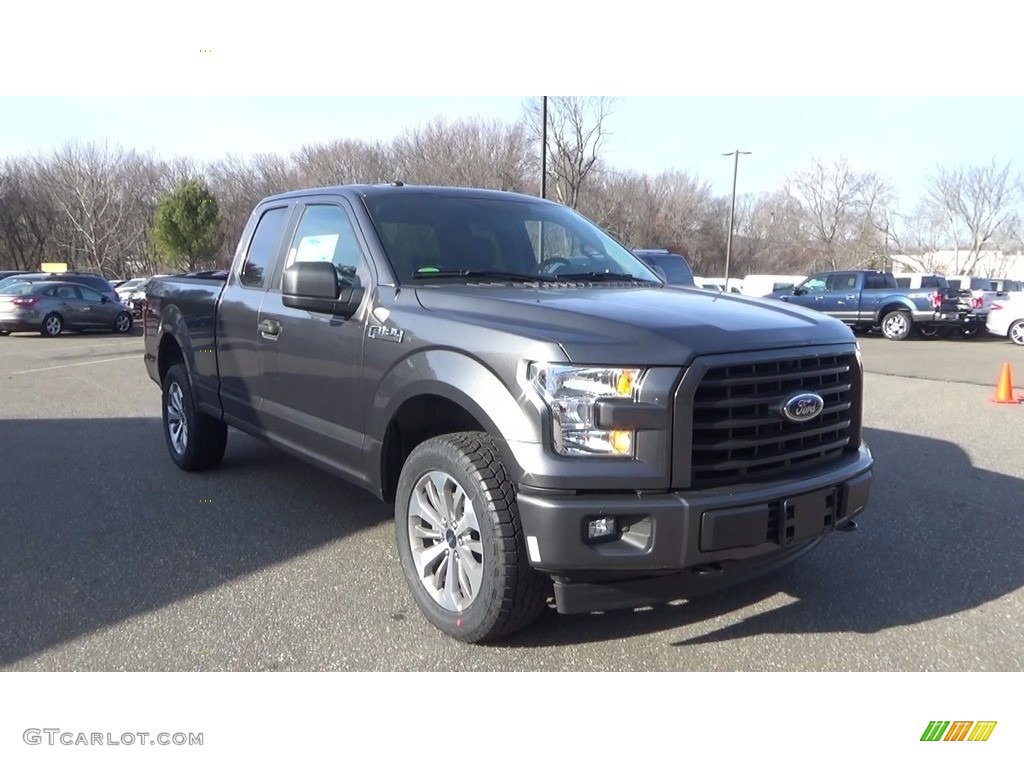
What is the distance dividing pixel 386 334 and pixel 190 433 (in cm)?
283

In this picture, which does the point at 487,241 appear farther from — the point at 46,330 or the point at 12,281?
the point at 12,281

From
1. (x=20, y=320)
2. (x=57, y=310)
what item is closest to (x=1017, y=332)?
(x=57, y=310)

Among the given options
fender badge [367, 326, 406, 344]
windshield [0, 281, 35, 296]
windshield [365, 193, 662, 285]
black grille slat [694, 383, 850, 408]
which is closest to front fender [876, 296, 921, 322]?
windshield [365, 193, 662, 285]

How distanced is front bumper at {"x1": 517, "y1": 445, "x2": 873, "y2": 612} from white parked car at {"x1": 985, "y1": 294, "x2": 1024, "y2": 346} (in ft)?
62.2

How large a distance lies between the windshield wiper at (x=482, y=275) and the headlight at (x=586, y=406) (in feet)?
4.03

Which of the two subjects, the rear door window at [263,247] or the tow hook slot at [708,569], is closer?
the tow hook slot at [708,569]

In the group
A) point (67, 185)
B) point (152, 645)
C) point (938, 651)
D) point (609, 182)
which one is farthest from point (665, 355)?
point (67, 185)

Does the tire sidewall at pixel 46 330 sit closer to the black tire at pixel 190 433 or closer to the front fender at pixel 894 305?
the black tire at pixel 190 433

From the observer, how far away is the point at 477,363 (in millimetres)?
3145

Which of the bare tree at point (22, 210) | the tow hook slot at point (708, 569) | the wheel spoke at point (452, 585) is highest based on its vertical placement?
the bare tree at point (22, 210)

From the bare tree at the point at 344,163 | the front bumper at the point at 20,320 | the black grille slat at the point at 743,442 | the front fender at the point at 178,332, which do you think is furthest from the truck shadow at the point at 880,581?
the bare tree at the point at 344,163

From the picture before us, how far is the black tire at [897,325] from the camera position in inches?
803

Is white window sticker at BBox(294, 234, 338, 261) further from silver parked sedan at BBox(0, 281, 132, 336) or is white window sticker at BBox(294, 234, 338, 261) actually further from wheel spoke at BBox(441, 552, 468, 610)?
silver parked sedan at BBox(0, 281, 132, 336)

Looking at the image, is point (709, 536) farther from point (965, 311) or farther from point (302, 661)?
point (965, 311)
